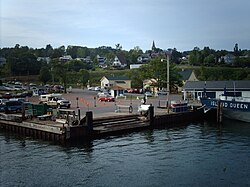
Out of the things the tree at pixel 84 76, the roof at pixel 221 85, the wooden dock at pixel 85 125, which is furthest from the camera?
the tree at pixel 84 76

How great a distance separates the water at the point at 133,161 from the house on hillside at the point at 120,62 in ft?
419

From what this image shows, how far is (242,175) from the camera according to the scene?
19.7 meters

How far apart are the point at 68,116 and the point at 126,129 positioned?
636cm

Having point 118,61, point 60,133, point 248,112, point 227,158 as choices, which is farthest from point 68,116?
point 118,61

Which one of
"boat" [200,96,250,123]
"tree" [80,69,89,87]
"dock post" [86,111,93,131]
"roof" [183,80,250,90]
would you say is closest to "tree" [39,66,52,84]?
"tree" [80,69,89,87]

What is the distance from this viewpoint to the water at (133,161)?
62.4 feet

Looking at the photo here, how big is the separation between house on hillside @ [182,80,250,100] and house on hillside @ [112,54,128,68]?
104859 millimetres

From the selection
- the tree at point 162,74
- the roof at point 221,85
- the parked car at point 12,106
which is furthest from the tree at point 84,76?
the parked car at point 12,106

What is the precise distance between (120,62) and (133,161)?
5498 inches

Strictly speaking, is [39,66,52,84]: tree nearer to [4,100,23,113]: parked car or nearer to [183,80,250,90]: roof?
[183,80,250,90]: roof

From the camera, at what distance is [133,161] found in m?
22.7

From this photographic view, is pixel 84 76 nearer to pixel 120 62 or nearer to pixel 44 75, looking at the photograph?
pixel 44 75

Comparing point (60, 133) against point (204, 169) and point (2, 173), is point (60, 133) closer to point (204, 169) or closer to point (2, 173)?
point (2, 173)

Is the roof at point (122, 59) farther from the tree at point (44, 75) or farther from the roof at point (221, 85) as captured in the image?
the roof at point (221, 85)
